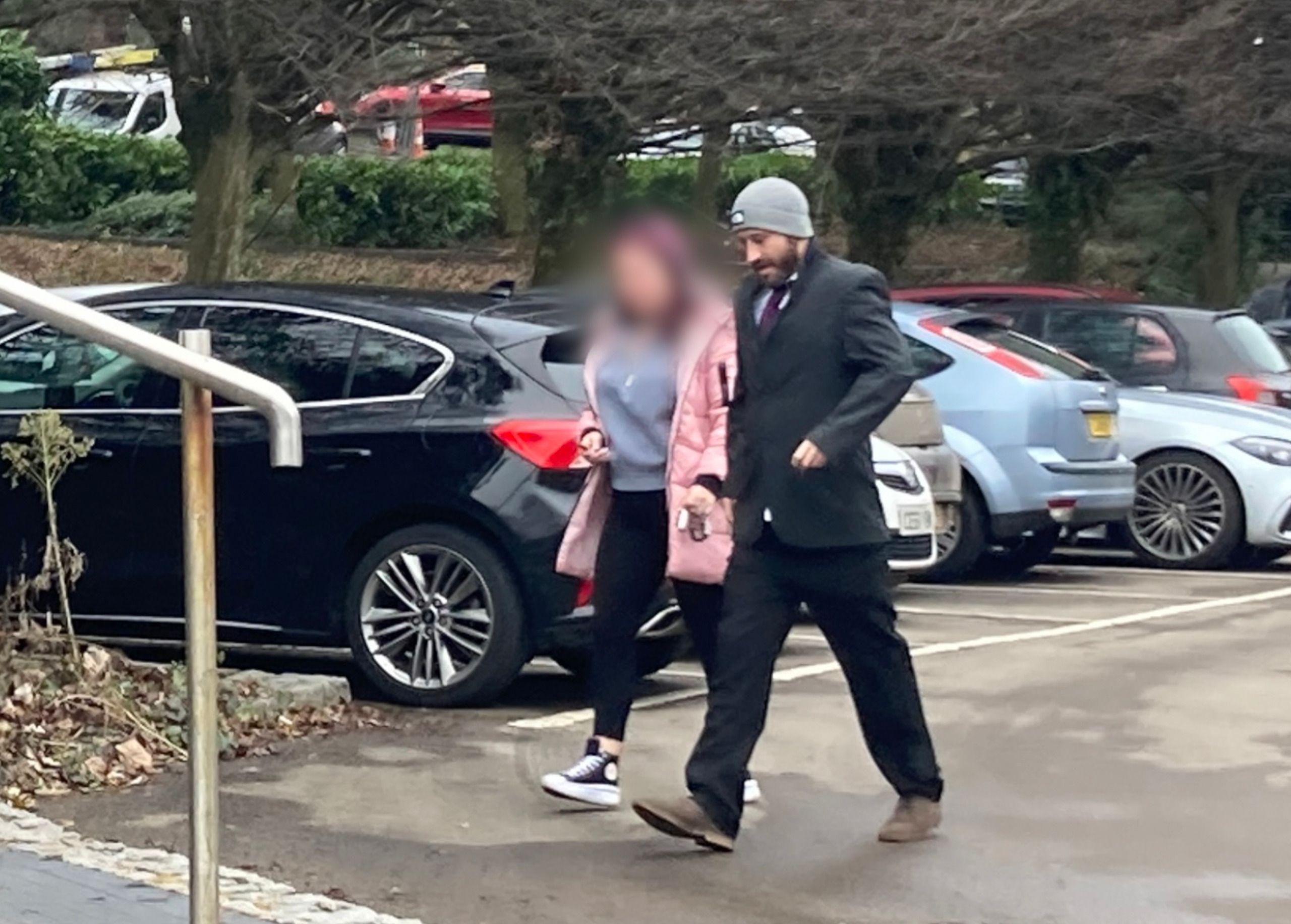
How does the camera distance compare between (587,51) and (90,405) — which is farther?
(587,51)

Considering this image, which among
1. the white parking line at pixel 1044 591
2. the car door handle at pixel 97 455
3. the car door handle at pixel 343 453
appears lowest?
the white parking line at pixel 1044 591

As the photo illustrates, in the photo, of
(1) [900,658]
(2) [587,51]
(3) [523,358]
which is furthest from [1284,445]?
(1) [900,658]

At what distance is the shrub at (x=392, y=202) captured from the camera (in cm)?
2706

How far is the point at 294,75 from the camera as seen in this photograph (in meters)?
16.6

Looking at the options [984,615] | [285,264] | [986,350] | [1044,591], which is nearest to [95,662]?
[984,615]

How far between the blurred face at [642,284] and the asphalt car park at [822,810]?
1559 mm

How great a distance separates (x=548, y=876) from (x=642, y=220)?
94.3 inches

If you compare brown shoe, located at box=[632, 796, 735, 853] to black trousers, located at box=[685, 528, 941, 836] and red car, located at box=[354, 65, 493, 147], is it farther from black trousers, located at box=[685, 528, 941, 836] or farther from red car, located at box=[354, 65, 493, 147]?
red car, located at box=[354, 65, 493, 147]

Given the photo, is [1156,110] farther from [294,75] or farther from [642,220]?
[642,220]

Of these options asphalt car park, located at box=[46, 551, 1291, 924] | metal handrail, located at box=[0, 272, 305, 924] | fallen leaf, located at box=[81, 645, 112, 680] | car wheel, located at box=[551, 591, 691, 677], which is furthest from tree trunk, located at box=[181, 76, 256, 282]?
metal handrail, located at box=[0, 272, 305, 924]

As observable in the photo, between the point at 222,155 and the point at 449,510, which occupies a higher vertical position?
the point at 222,155

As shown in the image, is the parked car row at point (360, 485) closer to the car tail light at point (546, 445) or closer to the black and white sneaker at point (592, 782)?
the car tail light at point (546, 445)

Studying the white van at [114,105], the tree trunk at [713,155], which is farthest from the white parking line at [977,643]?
the white van at [114,105]

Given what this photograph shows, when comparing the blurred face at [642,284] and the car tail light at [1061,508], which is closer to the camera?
the blurred face at [642,284]
